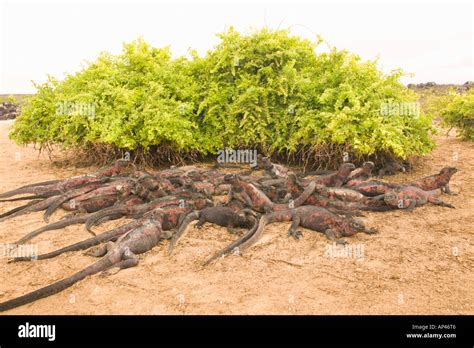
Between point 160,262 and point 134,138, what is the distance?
4789 mm

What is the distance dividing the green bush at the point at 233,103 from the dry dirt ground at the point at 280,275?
3061 mm

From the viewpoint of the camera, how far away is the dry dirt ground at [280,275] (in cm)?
373

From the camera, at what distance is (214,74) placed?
988 centimetres

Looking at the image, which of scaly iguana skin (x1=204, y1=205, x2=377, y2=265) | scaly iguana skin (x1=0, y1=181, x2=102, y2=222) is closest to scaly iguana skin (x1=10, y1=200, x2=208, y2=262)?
scaly iguana skin (x1=204, y1=205, x2=377, y2=265)

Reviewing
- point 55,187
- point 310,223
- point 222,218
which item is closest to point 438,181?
point 310,223

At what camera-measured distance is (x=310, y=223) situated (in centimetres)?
567

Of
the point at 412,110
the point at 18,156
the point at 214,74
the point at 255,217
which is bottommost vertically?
the point at 255,217

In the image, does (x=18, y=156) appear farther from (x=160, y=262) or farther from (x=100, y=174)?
(x=160, y=262)

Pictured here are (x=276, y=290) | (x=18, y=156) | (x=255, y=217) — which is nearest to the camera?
(x=276, y=290)

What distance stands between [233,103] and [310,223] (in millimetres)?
4565

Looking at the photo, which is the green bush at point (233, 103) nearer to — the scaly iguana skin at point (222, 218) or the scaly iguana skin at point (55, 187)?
the scaly iguana skin at point (55, 187)

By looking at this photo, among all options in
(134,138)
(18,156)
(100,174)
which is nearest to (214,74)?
(134,138)

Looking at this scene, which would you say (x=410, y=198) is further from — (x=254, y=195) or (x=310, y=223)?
(x=254, y=195)

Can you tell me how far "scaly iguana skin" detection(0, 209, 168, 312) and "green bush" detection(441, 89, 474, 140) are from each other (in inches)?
388
